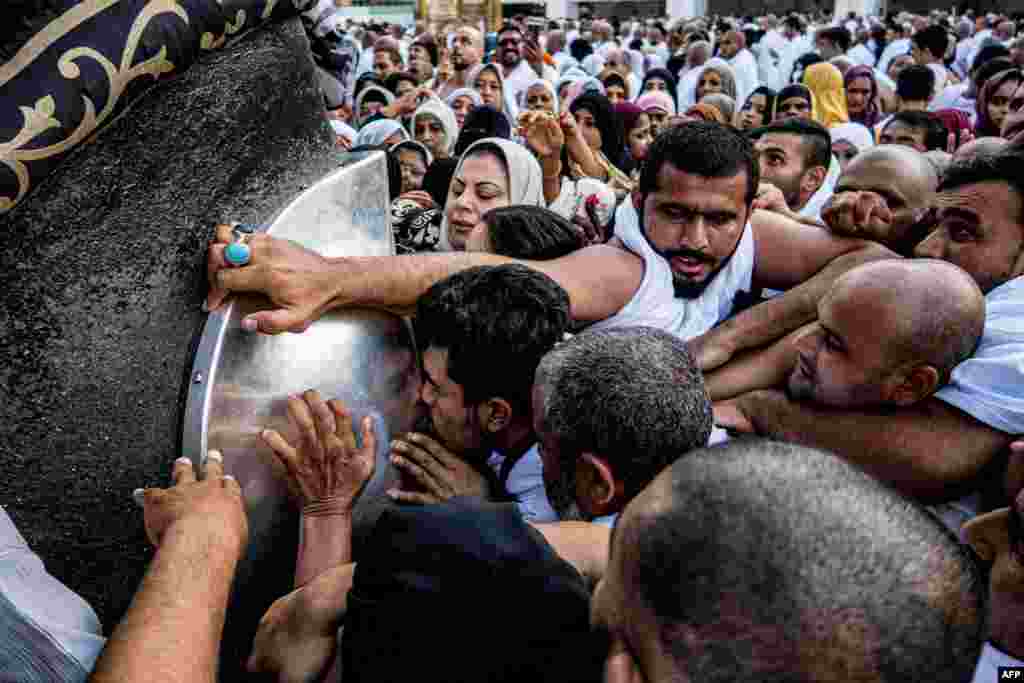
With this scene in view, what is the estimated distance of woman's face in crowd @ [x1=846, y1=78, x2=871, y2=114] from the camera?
20.7 feet

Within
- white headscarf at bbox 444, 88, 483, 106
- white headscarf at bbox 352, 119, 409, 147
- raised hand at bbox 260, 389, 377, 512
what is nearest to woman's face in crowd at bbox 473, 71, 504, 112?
white headscarf at bbox 444, 88, 483, 106

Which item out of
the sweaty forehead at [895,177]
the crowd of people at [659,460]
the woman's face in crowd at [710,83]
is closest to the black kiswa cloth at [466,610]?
the crowd of people at [659,460]

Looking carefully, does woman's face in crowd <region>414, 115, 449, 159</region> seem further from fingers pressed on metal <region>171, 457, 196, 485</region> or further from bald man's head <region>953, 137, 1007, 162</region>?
fingers pressed on metal <region>171, 457, 196, 485</region>

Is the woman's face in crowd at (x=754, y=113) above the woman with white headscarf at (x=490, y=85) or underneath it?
underneath

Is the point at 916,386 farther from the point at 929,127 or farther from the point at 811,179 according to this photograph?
the point at 929,127

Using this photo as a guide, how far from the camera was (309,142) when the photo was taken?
1.37 m

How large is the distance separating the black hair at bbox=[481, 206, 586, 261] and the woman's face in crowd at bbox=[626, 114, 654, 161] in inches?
153

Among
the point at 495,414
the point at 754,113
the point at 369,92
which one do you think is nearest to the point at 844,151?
the point at 754,113

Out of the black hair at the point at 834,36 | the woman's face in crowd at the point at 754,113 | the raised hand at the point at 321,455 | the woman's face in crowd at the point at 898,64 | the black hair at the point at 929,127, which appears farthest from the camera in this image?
the black hair at the point at 834,36

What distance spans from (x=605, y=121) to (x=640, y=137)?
52 centimetres

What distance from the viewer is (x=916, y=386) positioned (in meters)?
1.42

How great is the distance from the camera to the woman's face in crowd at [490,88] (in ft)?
20.4

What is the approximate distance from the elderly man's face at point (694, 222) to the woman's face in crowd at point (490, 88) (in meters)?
4.69

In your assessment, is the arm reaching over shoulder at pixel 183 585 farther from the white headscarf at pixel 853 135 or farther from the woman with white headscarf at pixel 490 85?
the woman with white headscarf at pixel 490 85
